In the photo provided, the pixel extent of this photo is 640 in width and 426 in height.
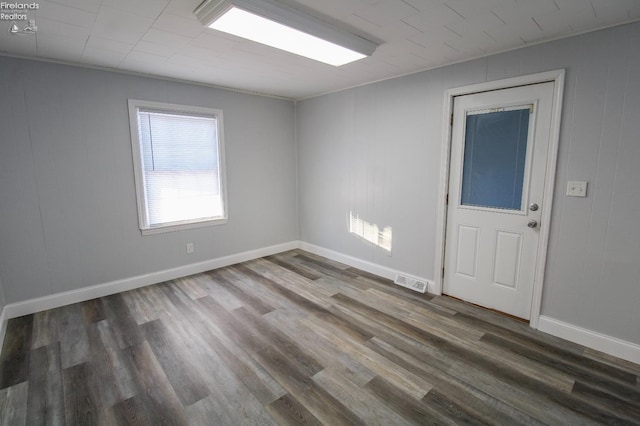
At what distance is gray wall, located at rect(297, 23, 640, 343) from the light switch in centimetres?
4

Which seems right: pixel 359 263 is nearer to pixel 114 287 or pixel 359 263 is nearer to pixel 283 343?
pixel 283 343

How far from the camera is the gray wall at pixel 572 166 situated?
221 cm

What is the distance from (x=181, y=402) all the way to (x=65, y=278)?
229 cm

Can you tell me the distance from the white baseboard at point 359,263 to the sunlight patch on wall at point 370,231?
0.99ft

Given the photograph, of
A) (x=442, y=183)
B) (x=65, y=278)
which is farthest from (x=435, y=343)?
(x=65, y=278)

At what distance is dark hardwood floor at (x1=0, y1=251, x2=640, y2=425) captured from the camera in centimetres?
182

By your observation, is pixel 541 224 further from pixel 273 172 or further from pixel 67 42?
pixel 67 42

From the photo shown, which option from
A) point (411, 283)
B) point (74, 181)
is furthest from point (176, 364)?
point (411, 283)

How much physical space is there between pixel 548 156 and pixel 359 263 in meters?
2.53

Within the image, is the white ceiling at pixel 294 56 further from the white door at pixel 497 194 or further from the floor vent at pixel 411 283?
the floor vent at pixel 411 283

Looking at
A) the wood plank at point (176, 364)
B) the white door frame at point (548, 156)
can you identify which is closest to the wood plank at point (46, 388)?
the wood plank at point (176, 364)

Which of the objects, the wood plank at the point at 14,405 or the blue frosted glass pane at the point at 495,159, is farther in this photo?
the blue frosted glass pane at the point at 495,159

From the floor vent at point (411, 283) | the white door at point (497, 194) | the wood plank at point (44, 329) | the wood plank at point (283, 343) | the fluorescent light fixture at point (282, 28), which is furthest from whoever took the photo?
the floor vent at point (411, 283)

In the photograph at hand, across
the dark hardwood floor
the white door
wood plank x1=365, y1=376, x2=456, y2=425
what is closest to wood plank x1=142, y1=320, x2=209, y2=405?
the dark hardwood floor
